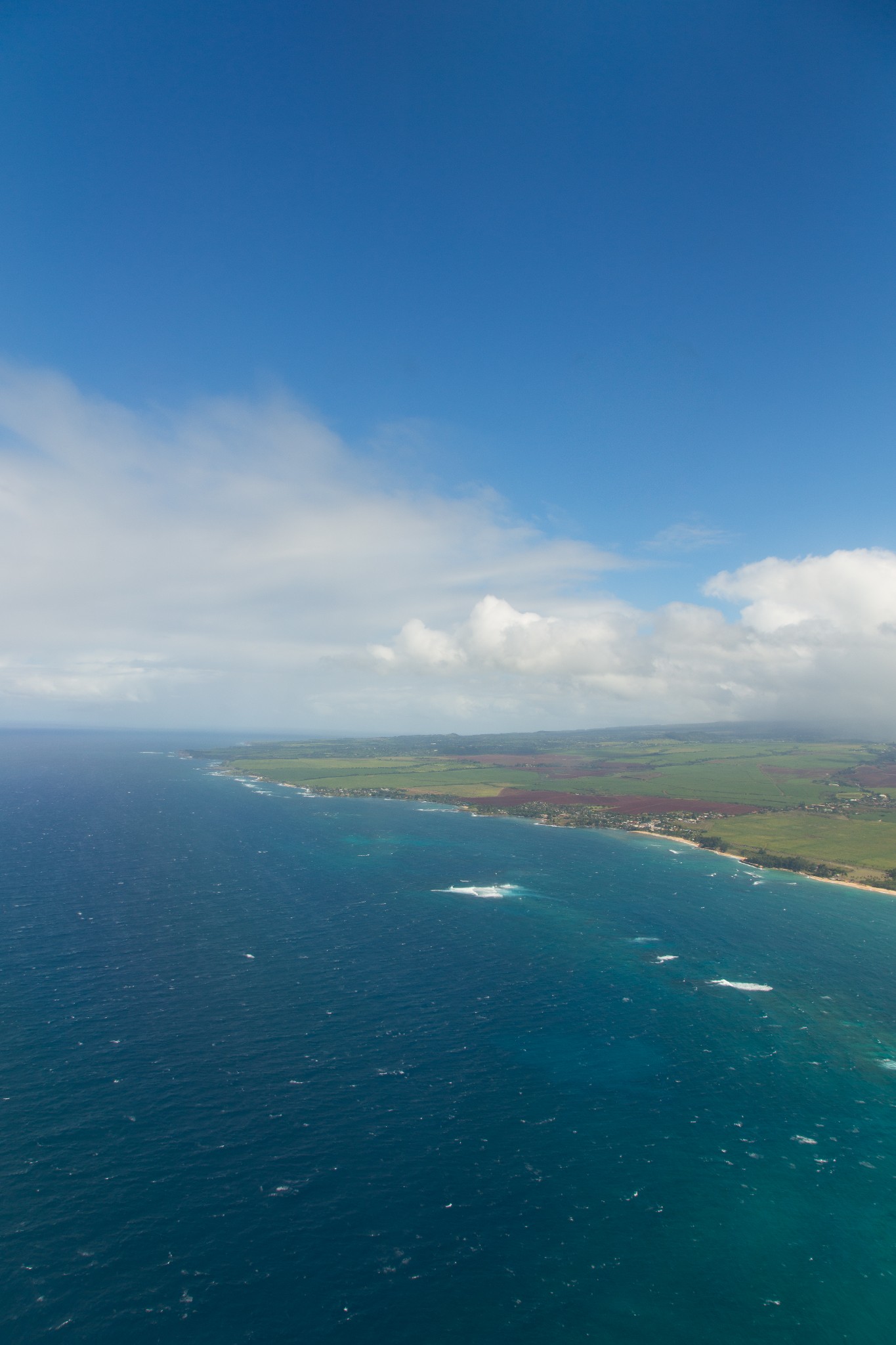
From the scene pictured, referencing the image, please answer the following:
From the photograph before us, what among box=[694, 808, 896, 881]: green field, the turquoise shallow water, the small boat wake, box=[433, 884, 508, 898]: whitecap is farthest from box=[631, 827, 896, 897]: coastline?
box=[433, 884, 508, 898]: whitecap

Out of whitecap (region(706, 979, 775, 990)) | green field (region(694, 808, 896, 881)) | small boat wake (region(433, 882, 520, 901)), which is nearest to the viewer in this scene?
whitecap (region(706, 979, 775, 990))

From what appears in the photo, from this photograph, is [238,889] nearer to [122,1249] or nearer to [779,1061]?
[122,1249]

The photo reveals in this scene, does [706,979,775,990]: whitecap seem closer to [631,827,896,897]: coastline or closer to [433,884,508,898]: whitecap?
[433,884,508,898]: whitecap

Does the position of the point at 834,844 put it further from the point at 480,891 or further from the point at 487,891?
the point at 480,891

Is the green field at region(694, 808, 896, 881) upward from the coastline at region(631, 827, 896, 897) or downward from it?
upward

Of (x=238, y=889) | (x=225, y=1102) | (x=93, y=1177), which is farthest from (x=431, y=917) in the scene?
(x=93, y=1177)

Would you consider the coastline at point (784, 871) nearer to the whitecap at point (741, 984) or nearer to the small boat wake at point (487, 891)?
the whitecap at point (741, 984)

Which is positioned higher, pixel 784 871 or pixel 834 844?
pixel 834 844

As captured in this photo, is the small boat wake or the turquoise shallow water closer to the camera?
the turquoise shallow water

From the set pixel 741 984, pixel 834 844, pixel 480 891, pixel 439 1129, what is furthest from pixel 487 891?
pixel 834 844
